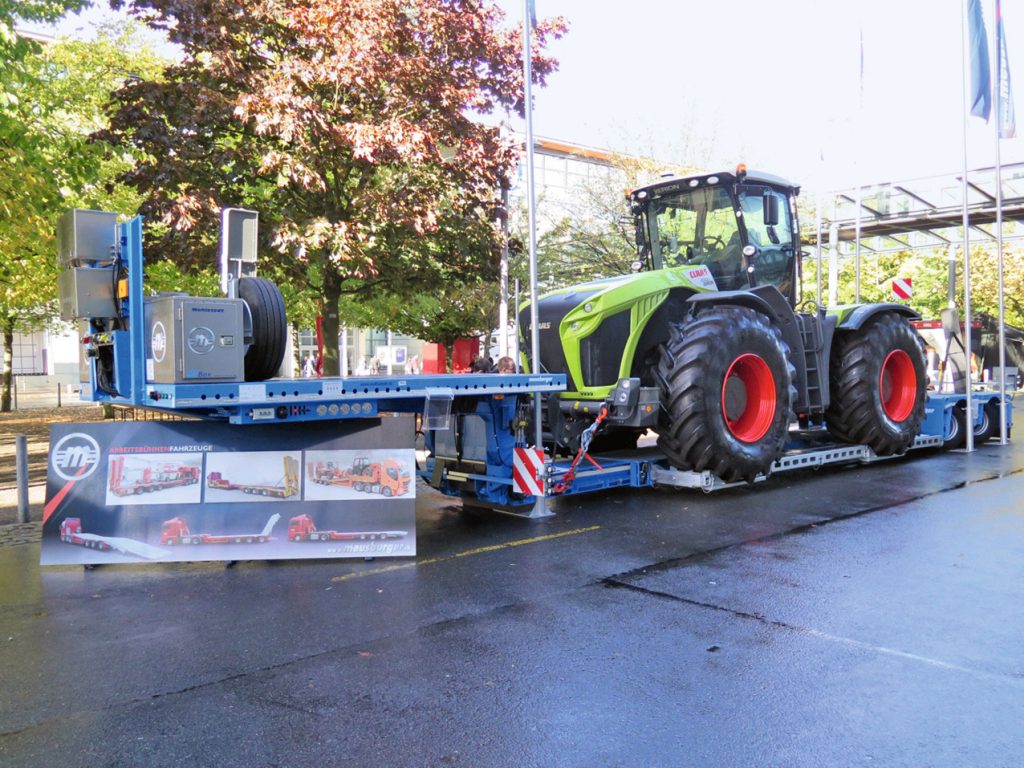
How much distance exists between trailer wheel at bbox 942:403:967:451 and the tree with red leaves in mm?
7231

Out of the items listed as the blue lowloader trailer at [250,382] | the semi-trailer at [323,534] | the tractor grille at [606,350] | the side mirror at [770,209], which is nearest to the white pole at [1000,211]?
the side mirror at [770,209]

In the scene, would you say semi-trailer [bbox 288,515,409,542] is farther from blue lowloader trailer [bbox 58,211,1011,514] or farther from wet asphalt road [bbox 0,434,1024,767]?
blue lowloader trailer [bbox 58,211,1011,514]

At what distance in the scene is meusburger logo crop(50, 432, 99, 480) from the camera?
19.3 feet

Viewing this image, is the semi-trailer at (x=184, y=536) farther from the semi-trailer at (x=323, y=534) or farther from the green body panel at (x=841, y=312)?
the green body panel at (x=841, y=312)

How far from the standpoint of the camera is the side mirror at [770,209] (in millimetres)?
8883

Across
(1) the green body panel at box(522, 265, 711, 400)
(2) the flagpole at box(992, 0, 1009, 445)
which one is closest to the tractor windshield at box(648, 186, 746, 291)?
(1) the green body panel at box(522, 265, 711, 400)

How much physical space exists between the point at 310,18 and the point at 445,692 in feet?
27.2

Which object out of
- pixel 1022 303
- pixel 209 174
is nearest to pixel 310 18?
pixel 209 174

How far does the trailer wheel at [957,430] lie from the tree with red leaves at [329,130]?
7.23 metres

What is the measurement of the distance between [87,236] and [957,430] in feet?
37.1

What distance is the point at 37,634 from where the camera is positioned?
465 centimetres

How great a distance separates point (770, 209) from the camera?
8.91 meters

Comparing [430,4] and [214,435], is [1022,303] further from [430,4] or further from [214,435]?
[214,435]

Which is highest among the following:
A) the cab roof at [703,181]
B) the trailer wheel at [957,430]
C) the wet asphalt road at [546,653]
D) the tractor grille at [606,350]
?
the cab roof at [703,181]
